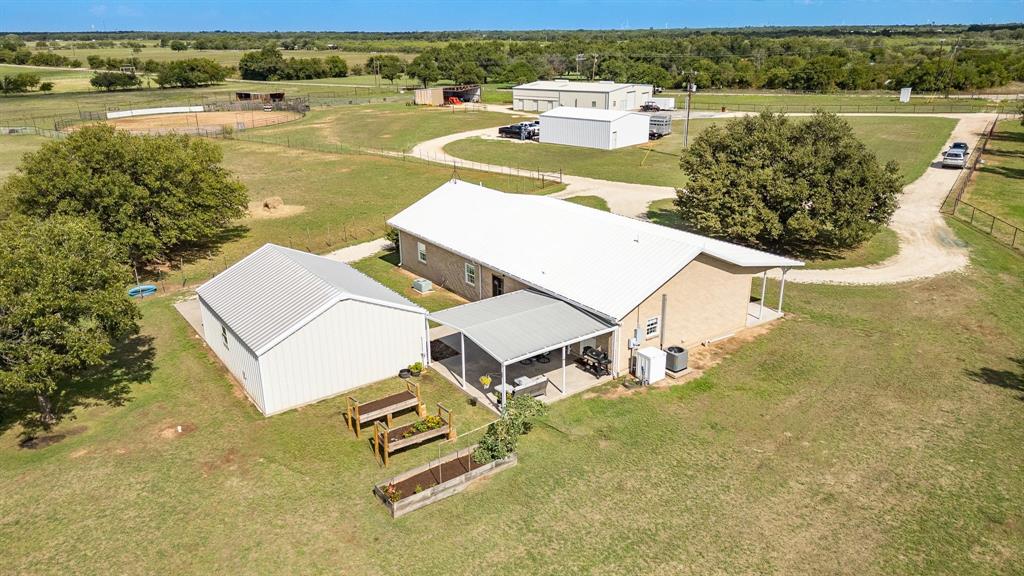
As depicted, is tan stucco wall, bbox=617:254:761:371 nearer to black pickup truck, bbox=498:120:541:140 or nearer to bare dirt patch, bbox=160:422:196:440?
bare dirt patch, bbox=160:422:196:440

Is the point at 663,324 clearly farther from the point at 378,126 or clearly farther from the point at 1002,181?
the point at 378,126

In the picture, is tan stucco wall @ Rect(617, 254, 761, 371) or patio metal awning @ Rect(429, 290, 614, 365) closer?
patio metal awning @ Rect(429, 290, 614, 365)

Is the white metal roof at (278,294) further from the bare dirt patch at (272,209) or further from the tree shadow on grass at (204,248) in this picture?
the bare dirt patch at (272,209)

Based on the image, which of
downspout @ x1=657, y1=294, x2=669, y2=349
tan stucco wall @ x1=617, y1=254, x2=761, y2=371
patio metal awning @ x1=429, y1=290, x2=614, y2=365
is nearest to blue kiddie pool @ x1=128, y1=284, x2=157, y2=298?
patio metal awning @ x1=429, y1=290, x2=614, y2=365

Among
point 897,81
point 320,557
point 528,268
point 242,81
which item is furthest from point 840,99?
point 242,81

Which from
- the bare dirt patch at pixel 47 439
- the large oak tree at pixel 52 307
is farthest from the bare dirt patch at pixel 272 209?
the bare dirt patch at pixel 47 439

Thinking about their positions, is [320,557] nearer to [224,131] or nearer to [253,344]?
[253,344]
